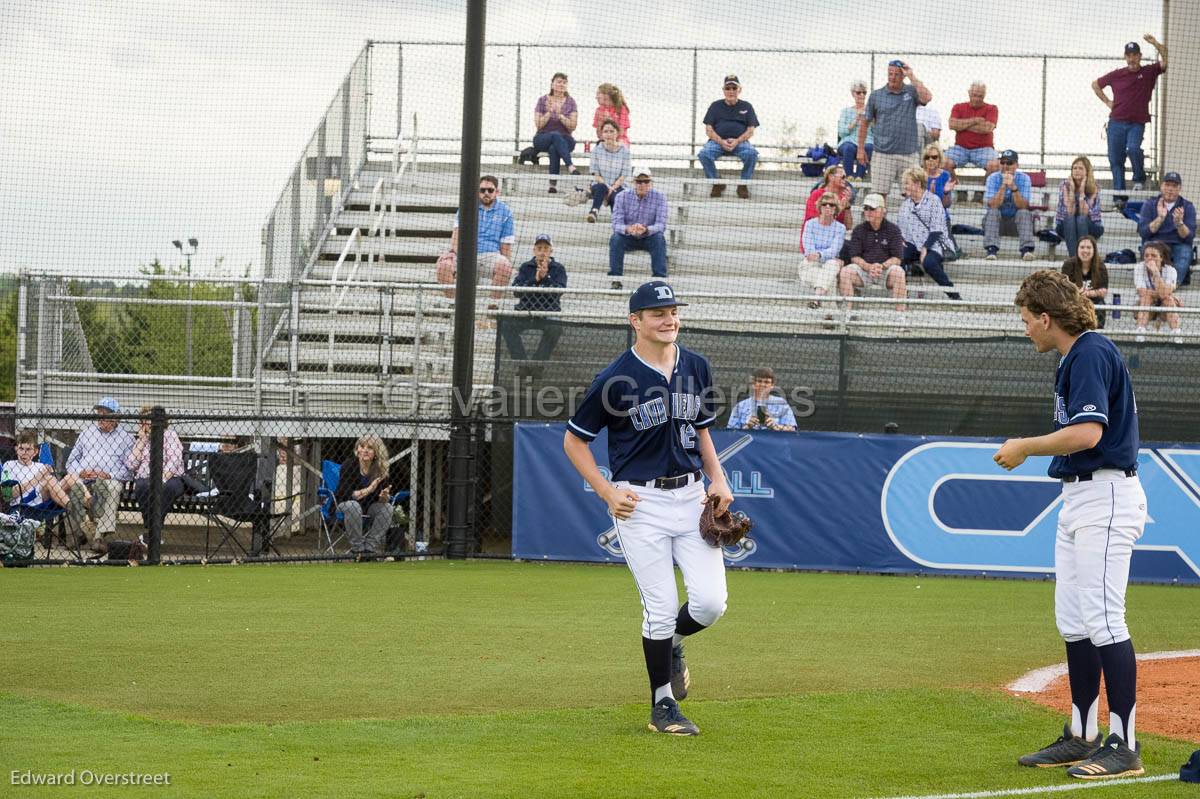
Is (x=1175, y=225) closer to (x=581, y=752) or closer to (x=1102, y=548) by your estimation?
(x=1102, y=548)

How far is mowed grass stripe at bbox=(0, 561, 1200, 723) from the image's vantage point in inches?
268

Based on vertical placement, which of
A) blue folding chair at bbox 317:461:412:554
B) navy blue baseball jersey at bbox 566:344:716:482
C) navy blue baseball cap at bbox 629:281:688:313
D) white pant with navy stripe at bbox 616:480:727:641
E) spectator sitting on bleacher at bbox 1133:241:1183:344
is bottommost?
blue folding chair at bbox 317:461:412:554

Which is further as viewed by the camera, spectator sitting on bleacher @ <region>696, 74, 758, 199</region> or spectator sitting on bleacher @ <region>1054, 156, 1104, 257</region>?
spectator sitting on bleacher @ <region>696, 74, 758, 199</region>

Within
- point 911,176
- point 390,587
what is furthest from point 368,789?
point 911,176

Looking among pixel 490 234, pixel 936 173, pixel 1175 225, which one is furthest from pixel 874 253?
pixel 490 234

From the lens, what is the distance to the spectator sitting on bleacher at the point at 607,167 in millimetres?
20109

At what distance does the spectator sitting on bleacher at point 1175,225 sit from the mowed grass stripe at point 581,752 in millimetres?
12998

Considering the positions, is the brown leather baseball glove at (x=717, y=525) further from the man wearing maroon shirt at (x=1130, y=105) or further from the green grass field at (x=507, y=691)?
the man wearing maroon shirt at (x=1130, y=105)

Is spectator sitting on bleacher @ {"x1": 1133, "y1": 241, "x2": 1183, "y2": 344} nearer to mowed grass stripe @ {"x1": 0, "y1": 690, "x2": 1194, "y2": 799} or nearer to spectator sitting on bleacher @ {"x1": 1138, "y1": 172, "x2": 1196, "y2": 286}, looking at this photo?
spectator sitting on bleacher @ {"x1": 1138, "y1": 172, "x2": 1196, "y2": 286}

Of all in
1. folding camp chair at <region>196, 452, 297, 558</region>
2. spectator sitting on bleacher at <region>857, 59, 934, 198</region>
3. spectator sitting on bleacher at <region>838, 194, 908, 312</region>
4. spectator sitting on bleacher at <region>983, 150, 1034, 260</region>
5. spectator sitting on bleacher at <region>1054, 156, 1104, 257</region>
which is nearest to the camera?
folding camp chair at <region>196, 452, 297, 558</region>

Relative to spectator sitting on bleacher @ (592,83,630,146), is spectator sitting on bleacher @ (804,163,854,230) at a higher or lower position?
lower

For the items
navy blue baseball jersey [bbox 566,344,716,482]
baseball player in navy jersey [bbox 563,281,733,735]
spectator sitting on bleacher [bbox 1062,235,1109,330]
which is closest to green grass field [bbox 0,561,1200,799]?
baseball player in navy jersey [bbox 563,281,733,735]

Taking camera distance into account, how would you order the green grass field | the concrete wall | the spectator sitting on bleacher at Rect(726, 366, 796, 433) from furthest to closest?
the concrete wall < the spectator sitting on bleacher at Rect(726, 366, 796, 433) < the green grass field

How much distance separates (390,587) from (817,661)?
4886 mm
